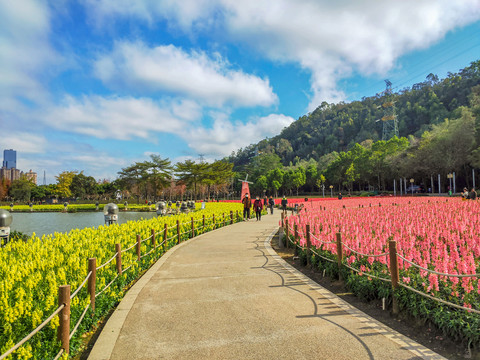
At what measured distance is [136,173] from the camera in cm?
6275

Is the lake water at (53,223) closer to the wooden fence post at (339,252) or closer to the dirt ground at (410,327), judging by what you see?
the wooden fence post at (339,252)

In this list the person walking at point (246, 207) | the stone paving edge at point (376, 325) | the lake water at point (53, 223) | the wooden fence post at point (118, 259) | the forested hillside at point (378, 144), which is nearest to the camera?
the stone paving edge at point (376, 325)

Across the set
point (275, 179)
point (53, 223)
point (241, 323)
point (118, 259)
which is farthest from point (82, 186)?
point (241, 323)

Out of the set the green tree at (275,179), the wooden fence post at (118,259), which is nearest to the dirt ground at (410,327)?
the wooden fence post at (118,259)

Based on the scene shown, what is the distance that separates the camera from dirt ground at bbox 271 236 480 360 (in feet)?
12.0

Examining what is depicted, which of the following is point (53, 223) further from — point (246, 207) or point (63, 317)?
point (63, 317)

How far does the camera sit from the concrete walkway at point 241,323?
12.0 feet

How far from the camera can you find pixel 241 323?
4438mm

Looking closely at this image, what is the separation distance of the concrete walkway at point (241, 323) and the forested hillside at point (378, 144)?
149ft

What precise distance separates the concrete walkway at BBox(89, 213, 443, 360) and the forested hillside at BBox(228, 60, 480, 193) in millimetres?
45544

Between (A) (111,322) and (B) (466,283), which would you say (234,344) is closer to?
(A) (111,322)

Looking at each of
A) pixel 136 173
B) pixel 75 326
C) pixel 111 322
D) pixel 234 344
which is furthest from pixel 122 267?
pixel 136 173

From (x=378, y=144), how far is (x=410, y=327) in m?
67.6

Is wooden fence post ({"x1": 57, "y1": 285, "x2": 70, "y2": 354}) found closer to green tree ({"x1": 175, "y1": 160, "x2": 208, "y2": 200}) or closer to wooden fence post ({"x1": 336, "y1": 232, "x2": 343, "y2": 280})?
wooden fence post ({"x1": 336, "y1": 232, "x2": 343, "y2": 280})
